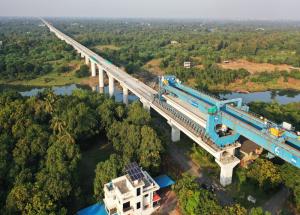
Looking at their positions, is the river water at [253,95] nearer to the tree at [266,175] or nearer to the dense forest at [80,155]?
the dense forest at [80,155]

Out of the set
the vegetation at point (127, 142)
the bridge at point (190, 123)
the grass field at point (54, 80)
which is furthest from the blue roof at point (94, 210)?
the grass field at point (54, 80)

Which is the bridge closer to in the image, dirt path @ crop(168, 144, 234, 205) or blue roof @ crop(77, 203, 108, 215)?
dirt path @ crop(168, 144, 234, 205)

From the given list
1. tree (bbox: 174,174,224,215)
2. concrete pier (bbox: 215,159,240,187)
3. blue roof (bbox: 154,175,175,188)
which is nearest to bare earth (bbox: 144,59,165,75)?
concrete pier (bbox: 215,159,240,187)

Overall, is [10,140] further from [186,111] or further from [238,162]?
[238,162]

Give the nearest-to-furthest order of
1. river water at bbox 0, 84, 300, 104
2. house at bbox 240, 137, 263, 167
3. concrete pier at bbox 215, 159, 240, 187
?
concrete pier at bbox 215, 159, 240, 187
house at bbox 240, 137, 263, 167
river water at bbox 0, 84, 300, 104

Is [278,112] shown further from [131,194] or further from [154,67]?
[154,67]

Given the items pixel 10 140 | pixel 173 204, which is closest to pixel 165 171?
pixel 173 204

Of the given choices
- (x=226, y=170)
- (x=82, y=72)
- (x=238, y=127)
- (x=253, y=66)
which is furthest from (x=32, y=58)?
(x=238, y=127)
